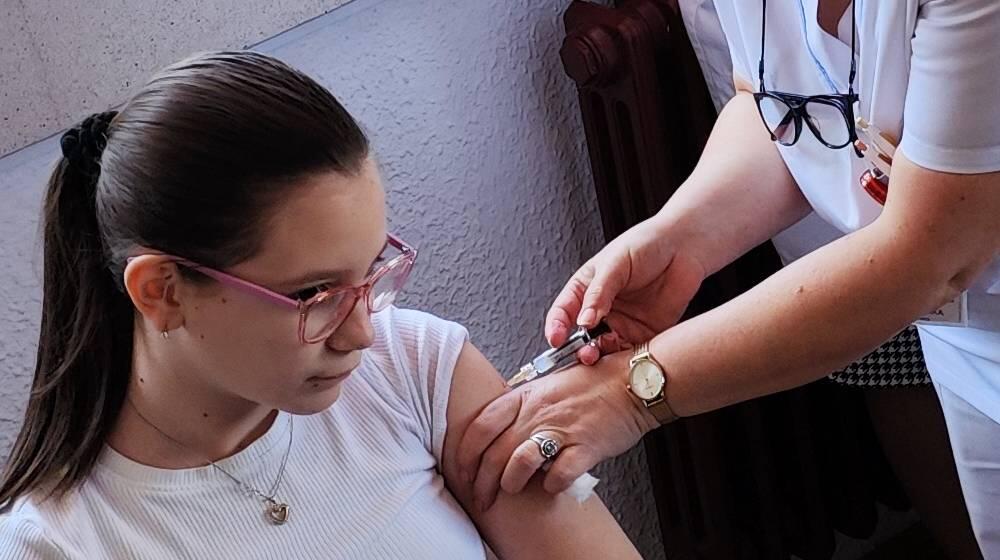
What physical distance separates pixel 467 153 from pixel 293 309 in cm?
67

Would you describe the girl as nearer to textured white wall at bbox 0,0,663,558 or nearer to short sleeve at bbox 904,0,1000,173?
textured white wall at bbox 0,0,663,558

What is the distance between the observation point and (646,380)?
1.30 metres

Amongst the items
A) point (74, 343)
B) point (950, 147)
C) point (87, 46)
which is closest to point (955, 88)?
point (950, 147)

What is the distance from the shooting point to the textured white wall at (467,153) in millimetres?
1597

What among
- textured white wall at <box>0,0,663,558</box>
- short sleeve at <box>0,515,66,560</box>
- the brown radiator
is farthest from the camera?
the brown radiator

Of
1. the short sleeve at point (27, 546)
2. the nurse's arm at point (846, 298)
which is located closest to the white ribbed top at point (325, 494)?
the short sleeve at point (27, 546)

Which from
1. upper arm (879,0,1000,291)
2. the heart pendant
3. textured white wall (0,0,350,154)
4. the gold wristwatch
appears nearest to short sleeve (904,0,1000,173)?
upper arm (879,0,1000,291)

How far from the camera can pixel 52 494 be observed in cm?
117

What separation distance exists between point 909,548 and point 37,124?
171cm

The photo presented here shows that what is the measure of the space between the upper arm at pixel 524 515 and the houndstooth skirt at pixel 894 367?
26.0 inches

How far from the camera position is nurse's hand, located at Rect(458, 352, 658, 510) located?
1299mm

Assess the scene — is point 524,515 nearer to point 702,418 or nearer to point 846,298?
point 846,298

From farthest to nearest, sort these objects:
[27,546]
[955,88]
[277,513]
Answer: [277,513] < [27,546] < [955,88]

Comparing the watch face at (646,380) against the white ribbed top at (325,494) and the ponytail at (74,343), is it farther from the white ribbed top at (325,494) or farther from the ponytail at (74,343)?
the ponytail at (74,343)
